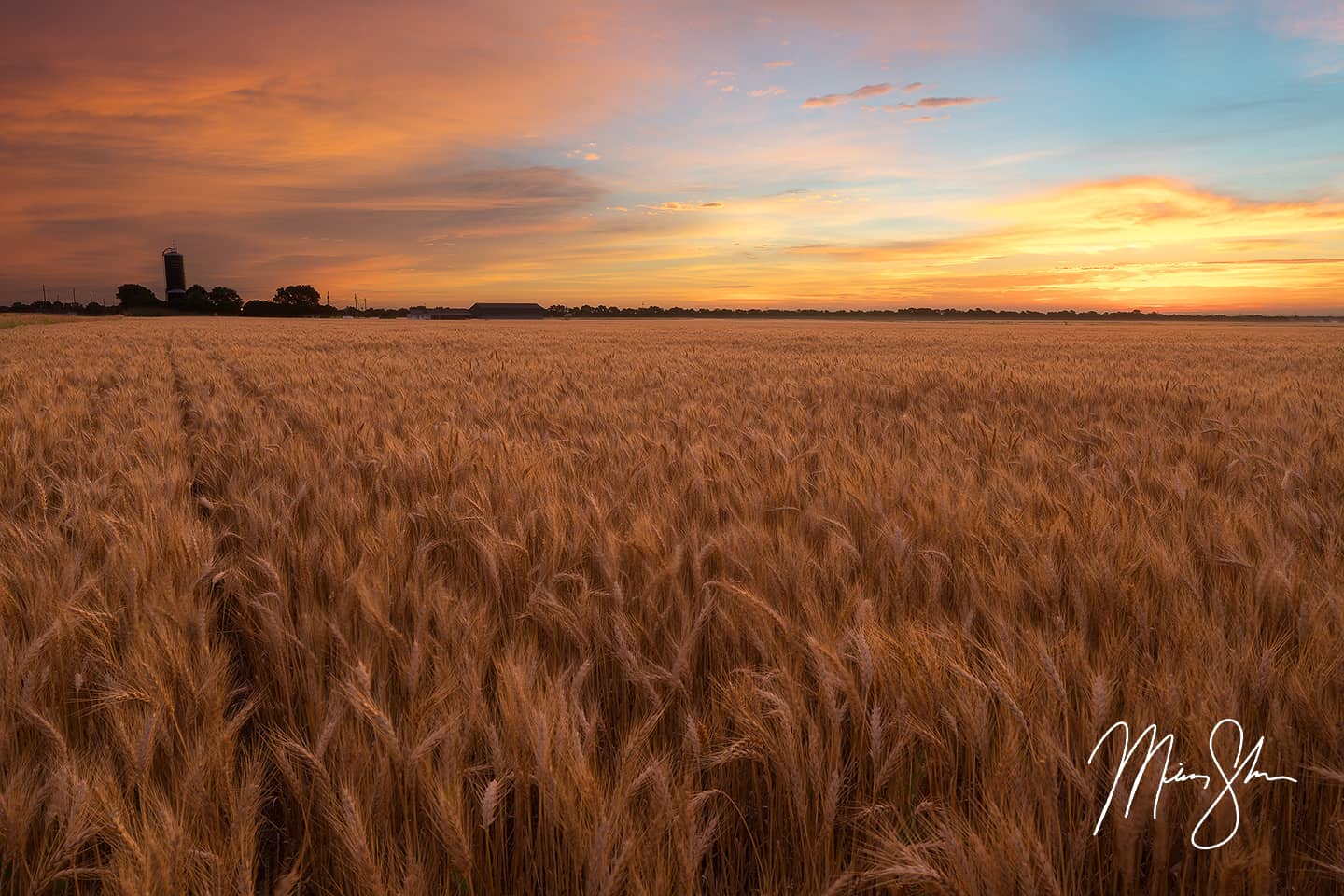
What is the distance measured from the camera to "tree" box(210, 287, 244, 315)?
333ft

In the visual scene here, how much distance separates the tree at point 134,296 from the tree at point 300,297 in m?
17.6

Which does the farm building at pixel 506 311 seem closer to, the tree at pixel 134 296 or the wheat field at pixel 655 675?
the tree at pixel 134 296

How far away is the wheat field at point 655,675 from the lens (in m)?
1.00

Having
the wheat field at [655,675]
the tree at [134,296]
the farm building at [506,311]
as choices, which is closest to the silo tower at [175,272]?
the tree at [134,296]

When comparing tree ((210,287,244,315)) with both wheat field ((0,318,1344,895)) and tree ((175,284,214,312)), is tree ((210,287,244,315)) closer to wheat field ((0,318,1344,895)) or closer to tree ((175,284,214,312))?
tree ((175,284,214,312))

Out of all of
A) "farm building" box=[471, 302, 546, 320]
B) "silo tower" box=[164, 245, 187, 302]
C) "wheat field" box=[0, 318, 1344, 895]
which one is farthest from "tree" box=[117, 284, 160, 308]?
"wheat field" box=[0, 318, 1344, 895]

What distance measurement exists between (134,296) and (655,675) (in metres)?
148

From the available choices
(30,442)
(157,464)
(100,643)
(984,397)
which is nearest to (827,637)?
(100,643)

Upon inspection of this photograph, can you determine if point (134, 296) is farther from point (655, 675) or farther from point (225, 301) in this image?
point (655, 675)

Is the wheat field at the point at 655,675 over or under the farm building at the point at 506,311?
under

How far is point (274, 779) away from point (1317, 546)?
3.15 metres

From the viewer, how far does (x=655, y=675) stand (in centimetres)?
142

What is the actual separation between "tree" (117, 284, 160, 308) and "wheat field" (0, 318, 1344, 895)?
442 feet

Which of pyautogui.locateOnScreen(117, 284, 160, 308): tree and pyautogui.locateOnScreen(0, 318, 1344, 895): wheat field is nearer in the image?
pyautogui.locateOnScreen(0, 318, 1344, 895): wheat field
